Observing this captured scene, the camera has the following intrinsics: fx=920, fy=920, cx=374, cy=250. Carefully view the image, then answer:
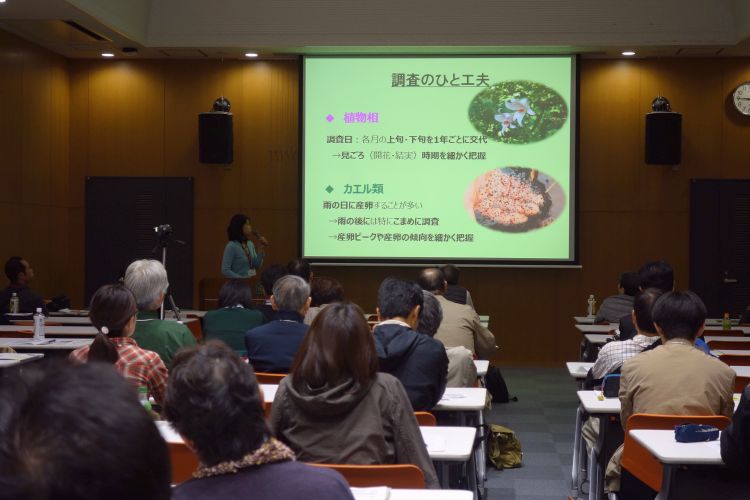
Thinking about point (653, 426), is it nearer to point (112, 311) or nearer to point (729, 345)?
point (112, 311)

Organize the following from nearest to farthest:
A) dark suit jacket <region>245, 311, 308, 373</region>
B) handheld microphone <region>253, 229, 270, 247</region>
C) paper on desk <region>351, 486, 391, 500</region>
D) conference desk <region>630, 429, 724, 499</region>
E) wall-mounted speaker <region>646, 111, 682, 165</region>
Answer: paper on desk <region>351, 486, 391, 500</region>, conference desk <region>630, 429, 724, 499</region>, dark suit jacket <region>245, 311, 308, 373</region>, handheld microphone <region>253, 229, 270, 247</region>, wall-mounted speaker <region>646, 111, 682, 165</region>

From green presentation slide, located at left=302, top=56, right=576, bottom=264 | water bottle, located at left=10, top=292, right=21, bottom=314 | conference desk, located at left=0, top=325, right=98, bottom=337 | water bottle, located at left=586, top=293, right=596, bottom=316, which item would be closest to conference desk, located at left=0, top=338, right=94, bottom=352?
conference desk, located at left=0, top=325, right=98, bottom=337

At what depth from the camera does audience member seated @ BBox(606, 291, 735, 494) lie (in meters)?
3.51

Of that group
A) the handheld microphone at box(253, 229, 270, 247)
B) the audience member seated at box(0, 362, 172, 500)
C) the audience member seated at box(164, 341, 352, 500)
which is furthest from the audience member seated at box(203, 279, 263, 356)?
the audience member seated at box(0, 362, 172, 500)

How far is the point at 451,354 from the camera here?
4.61 metres

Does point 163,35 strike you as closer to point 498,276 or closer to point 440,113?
point 440,113

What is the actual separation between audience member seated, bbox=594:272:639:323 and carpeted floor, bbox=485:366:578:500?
837mm

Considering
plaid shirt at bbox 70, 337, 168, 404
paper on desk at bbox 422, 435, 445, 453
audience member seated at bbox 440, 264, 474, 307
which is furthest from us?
audience member seated at bbox 440, 264, 474, 307

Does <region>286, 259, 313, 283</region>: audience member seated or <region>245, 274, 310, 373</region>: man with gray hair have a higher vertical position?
<region>286, 259, 313, 283</region>: audience member seated

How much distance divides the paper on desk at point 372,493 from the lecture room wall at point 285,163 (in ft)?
24.9

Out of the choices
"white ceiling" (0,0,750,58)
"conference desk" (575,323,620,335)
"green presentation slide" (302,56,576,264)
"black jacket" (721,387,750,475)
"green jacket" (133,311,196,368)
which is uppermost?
"white ceiling" (0,0,750,58)

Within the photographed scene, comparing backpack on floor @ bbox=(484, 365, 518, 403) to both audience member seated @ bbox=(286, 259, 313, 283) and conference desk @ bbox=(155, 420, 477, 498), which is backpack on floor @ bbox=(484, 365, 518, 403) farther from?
conference desk @ bbox=(155, 420, 477, 498)

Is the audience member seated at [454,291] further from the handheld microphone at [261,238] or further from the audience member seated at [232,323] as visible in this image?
the handheld microphone at [261,238]

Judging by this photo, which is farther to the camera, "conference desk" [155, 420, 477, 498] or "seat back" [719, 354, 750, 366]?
"seat back" [719, 354, 750, 366]
